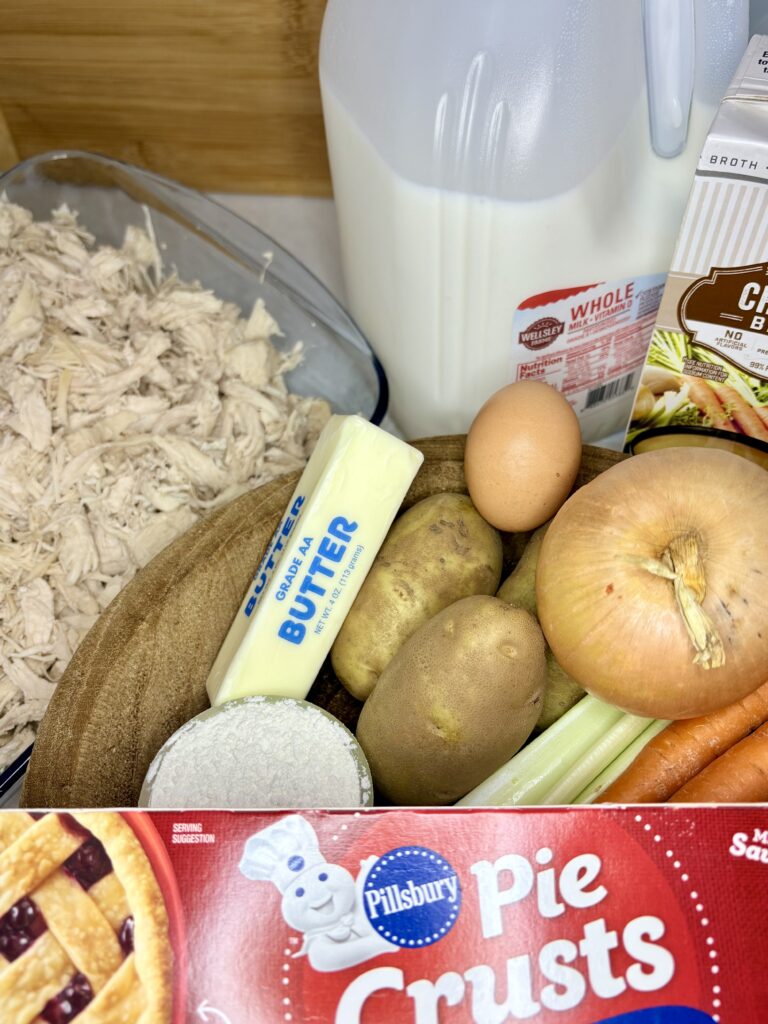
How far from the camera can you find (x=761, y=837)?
0.46 meters

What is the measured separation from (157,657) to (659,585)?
327 mm

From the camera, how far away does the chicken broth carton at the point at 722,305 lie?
0.55 meters

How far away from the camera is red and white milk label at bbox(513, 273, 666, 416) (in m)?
0.72

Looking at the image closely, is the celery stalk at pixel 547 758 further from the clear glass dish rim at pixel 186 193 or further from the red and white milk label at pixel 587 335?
the clear glass dish rim at pixel 186 193

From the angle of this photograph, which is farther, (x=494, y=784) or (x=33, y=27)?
(x=33, y=27)

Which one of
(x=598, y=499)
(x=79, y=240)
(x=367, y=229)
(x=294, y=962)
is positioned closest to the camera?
(x=294, y=962)

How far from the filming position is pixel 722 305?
0.62 m

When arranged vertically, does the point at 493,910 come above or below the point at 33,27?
below

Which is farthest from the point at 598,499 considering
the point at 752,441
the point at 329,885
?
the point at 329,885

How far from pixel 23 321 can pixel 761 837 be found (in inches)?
27.3

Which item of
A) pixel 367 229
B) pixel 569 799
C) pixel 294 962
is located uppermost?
pixel 367 229

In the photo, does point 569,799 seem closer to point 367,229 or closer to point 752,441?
point 752,441

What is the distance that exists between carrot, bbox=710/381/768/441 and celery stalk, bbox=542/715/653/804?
22 cm

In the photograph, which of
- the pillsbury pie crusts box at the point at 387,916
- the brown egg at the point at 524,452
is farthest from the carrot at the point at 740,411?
the pillsbury pie crusts box at the point at 387,916
